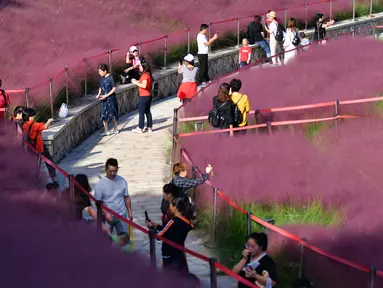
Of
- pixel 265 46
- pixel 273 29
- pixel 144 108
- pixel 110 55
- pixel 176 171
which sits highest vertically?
pixel 273 29

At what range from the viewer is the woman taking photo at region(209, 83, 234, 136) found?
49.7 feet

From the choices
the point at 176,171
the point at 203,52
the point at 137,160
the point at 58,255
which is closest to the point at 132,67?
the point at 203,52

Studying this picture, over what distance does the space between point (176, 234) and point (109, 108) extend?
28.8ft

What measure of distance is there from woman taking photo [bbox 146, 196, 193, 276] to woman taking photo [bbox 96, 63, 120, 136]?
8.16 m

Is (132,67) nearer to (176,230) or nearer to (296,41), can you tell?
(296,41)

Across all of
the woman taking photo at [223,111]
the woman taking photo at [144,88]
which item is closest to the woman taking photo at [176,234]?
the woman taking photo at [223,111]

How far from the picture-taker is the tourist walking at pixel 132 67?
20797 mm

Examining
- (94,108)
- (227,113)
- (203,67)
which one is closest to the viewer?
(227,113)

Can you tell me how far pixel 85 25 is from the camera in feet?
85.6

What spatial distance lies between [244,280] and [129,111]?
12916 millimetres

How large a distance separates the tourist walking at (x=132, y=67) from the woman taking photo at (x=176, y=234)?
1054cm

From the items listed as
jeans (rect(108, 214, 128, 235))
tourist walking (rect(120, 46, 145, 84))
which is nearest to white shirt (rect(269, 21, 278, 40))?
tourist walking (rect(120, 46, 145, 84))

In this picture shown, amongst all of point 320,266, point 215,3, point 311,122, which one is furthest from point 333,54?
point 320,266

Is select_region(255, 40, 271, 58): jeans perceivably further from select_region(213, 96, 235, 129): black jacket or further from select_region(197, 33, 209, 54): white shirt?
select_region(213, 96, 235, 129): black jacket
